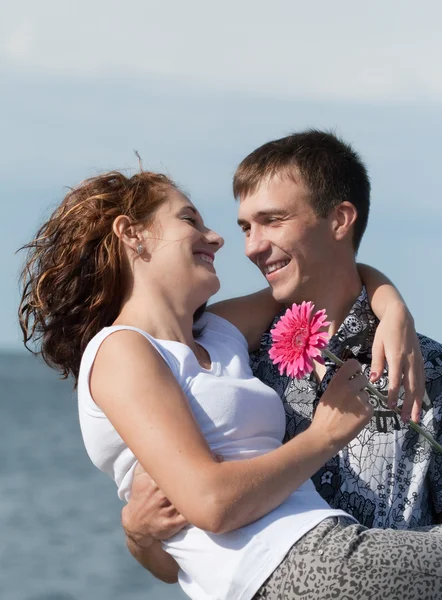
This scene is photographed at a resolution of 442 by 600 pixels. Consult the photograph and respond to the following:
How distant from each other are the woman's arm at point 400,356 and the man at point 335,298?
1 centimetres

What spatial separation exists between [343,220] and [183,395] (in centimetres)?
133

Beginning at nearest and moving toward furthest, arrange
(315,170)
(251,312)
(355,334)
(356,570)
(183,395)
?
(356,570)
(183,395)
(355,334)
(251,312)
(315,170)

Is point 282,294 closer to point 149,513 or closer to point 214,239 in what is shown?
point 214,239

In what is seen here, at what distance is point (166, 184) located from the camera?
13.0ft

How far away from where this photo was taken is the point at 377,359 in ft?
12.4

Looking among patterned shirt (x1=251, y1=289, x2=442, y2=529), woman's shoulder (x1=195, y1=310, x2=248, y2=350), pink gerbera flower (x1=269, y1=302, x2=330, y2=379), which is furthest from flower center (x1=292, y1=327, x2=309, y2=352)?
patterned shirt (x1=251, y1=289, x2=442, y2=529)

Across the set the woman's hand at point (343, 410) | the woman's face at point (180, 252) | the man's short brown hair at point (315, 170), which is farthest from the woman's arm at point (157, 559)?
the man's short brown hair at point (315, 170)

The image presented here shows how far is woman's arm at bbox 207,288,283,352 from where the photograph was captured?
423cm

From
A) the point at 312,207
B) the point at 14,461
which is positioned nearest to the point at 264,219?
the point at 312,207

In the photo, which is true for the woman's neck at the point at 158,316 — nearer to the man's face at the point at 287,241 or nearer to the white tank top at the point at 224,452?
the white tank top at the point at 224,452

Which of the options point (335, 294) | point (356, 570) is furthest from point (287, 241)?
point (356, 570)

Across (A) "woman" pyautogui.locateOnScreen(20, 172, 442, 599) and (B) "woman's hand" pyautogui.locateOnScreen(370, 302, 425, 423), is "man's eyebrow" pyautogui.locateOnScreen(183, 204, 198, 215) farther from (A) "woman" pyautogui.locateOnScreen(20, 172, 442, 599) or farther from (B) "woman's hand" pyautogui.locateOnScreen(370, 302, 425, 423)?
(B) "woman's hand" pyautogui.locateOnScreen(370, 302, 425, 423)

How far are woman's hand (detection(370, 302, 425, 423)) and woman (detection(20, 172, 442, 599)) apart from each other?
5.6 inches

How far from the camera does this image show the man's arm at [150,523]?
346 centimetres
